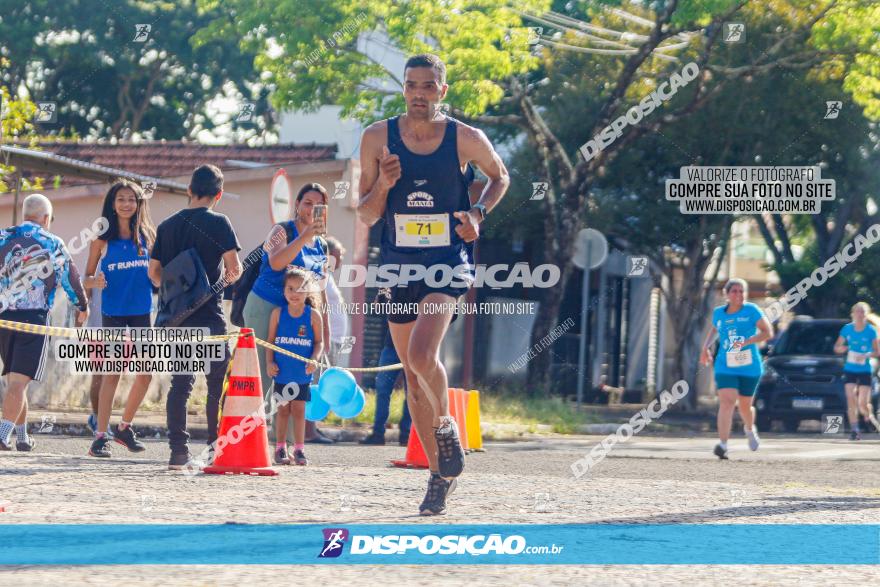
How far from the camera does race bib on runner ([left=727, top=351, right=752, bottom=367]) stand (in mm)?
14805

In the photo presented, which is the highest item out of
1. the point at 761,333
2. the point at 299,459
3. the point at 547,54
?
the point at 547,54

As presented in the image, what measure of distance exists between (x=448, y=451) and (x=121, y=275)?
186 inches

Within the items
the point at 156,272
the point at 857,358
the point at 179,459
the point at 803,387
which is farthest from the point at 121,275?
the point at 803,387

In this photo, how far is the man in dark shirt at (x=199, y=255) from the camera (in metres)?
9.84

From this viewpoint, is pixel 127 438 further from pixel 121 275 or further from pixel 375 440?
pixel 375 440

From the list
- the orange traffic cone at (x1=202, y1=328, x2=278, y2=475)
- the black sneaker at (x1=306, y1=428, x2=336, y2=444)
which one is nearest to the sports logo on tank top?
the orange traffic cone at (x1=202, y1=328, x2=278, y2=475)

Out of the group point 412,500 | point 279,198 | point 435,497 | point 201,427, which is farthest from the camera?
point 279,198

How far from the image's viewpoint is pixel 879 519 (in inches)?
309

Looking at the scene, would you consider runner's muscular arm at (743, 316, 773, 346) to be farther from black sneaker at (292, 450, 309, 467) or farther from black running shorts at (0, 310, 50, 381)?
black running shorts at (0, 310, 50, 381)

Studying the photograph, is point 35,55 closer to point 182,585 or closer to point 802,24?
point 802,24

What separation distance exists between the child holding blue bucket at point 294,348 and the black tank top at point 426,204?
4.06 m

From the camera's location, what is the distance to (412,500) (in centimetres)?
780

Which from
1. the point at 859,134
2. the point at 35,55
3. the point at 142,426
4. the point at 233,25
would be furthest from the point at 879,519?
the point at 35,55

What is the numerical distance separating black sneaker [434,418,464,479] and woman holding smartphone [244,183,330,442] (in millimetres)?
3781
